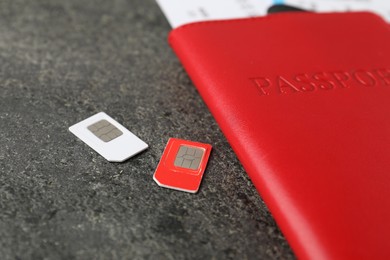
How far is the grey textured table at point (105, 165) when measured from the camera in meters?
0.45

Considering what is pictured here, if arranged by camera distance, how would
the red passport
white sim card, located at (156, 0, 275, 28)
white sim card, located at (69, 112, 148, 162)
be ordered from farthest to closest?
white sim card, located at (156, 0, 275, 28)
white sim card, located at (69, 112, 148, 162)
the red passport

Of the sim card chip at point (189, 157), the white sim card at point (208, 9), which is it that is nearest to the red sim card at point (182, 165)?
the sim card chip at point (189, 157)

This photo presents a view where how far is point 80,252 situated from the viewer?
43 cm

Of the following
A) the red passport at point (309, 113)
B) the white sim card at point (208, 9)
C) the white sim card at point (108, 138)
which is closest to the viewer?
the red passport at point (309, 113)

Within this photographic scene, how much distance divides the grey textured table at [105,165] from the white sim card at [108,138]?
10mm

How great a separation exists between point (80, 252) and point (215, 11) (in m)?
0.53

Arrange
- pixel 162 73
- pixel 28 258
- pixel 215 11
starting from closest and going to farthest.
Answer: pixel 28 258 → pixel 162 73 → pixel 215 11

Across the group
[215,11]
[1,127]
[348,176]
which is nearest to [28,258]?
[1,127]

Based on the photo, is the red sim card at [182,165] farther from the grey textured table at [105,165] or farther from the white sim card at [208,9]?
the white sim card at [208,9]

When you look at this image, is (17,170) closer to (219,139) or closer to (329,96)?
(219,139)

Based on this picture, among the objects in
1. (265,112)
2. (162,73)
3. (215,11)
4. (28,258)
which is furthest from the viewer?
(215,11)

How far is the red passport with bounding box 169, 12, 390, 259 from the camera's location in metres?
0.43

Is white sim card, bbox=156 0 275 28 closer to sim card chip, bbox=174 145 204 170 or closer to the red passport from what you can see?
the red passport

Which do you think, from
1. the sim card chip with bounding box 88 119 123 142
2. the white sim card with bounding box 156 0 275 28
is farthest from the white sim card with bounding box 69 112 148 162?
the white sim card with bounding box 156 0 275 28
